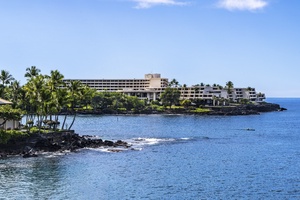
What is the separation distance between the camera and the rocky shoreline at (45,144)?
75.7m

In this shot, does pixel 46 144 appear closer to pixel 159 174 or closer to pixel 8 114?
pixel 8 114

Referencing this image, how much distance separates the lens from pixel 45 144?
3174 inches

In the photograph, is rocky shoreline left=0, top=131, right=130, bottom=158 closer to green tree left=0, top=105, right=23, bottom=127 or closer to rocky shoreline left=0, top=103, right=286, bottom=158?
rocky shoreline left=0, top=103, right=286, bottom=158

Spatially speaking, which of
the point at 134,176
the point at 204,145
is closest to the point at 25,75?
the point at 204,145

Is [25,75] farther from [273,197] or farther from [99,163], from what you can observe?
[273,197]

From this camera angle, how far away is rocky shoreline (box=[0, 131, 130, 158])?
75688mm

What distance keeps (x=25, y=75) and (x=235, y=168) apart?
63.7 m

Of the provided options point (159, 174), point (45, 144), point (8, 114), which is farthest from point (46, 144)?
point (159, 174)

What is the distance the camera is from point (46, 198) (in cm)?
4847

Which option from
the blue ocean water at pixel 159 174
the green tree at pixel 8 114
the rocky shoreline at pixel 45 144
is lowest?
the blue ocean water at pixel 159 174

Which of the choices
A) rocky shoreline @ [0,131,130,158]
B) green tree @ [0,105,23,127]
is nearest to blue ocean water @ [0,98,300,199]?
rocky shoreline @ [0,131,130,158]

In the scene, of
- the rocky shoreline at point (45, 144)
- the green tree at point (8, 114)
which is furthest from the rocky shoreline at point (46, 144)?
the green tree at point (8, 114)

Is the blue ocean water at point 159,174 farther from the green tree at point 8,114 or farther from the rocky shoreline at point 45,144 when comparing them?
the green tree at point 8,114

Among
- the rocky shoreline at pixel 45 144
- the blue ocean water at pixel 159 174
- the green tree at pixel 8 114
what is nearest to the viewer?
the blue ocean water at pixel 159 174
